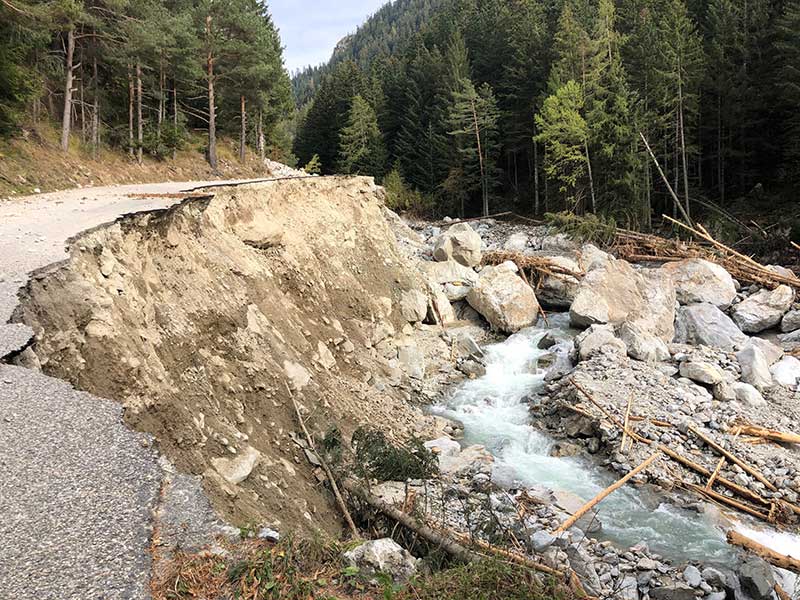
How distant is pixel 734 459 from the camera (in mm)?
10398

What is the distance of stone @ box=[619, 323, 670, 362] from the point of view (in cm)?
1454

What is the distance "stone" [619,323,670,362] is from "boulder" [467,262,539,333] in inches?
155

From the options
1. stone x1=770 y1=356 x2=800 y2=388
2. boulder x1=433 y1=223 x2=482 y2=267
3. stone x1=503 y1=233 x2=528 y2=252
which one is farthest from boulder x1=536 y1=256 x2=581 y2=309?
stone x1=503 y1=233 x2=528 y2=252

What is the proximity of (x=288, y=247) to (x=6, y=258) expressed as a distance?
24.4ft

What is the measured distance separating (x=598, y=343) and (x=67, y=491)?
1325 centimetres

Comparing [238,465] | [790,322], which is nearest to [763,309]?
[790,322]

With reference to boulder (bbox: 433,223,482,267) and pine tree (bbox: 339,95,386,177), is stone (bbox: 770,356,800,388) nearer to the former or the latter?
boulder (bbox: 433,223,482,267)

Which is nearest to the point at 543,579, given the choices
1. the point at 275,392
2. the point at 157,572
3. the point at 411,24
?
the point at 157,572

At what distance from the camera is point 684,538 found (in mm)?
8781

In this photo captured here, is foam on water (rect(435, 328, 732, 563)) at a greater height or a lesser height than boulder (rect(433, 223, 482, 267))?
lesser

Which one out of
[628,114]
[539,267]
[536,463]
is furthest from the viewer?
[628,114]

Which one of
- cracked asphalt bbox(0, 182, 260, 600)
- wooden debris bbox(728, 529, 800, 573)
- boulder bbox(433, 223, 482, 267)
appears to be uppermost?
boulder bbox(433, 223, 482, 267)

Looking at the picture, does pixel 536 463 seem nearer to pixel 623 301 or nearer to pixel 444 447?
pixel 444 447

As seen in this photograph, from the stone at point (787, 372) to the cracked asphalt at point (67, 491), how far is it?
1536 centimetres
